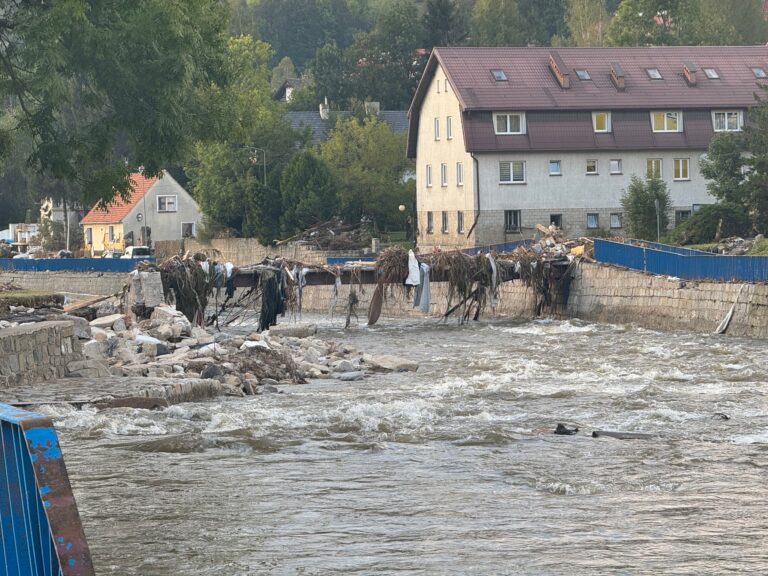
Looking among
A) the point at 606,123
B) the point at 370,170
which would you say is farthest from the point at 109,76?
the point at 370,170

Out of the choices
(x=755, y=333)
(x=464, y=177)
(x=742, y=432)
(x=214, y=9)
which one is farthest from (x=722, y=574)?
(x=464, y=177)

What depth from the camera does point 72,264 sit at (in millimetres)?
62375

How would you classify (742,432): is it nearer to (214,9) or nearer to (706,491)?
(706,491)

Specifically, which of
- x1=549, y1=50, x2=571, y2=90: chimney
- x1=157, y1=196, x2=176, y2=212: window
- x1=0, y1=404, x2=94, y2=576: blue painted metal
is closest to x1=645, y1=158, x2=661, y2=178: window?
x1=549, y1=50, x2=571, y2=90: chimney

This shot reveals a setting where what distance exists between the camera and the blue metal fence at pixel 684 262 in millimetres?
30578

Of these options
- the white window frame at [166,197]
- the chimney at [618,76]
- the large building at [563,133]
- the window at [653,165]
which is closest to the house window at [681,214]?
the large building at [563,133]

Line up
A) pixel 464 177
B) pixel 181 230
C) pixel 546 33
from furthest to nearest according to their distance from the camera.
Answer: pixel 546 33 < pixel 181 230 < pixel 464 177

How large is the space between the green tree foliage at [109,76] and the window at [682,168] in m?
38.0

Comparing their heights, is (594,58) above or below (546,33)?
below

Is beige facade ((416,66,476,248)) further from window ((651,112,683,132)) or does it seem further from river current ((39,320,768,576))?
river current ((39,320,768,576))

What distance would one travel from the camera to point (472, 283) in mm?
38312

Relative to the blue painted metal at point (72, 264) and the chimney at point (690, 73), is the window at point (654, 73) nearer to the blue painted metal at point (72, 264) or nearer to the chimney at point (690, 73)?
the chimney at point (690, 73)

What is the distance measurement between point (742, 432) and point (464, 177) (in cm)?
Result: 4250

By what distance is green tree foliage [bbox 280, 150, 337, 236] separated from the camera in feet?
203
